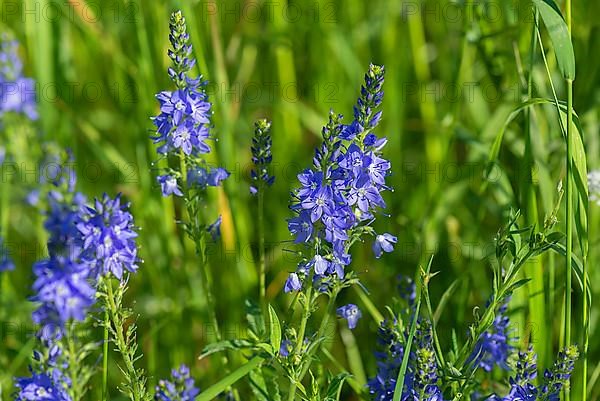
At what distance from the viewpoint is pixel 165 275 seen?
362cm

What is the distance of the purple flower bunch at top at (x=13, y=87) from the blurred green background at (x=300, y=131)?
72mm

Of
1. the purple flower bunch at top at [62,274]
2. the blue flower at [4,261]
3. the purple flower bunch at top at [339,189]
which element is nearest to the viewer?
the purple flower bunch at top at [62,274]

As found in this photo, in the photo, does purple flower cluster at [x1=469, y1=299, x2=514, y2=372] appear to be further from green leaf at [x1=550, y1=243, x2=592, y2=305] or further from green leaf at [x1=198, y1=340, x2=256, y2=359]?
green leaf at [x1=198, y1=340, x2=256, y2=359]

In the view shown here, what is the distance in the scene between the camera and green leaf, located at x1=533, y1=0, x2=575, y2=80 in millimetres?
2174

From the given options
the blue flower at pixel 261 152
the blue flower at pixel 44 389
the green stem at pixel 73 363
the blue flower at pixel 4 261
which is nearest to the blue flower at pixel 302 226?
the blue flower at pixel 261 152

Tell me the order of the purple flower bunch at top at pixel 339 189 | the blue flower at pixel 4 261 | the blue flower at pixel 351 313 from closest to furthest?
the purple flower bunch at top at pixel 339 189, the blue flower at pixel 351 313, the blue flower at pixel 4 261

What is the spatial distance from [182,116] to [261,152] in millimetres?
250

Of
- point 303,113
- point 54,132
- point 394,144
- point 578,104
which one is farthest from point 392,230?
point 54,132

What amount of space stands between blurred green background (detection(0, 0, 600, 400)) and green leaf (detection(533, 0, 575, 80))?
0.58 m

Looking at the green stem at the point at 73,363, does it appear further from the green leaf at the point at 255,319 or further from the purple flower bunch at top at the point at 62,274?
the green leaf at the point at 255,319

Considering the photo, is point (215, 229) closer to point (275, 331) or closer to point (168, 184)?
point (168, 184)

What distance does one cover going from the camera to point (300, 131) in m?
4.32

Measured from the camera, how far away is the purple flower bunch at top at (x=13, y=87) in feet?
11.9

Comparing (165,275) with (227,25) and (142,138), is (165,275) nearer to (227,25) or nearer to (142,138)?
(142,138)
